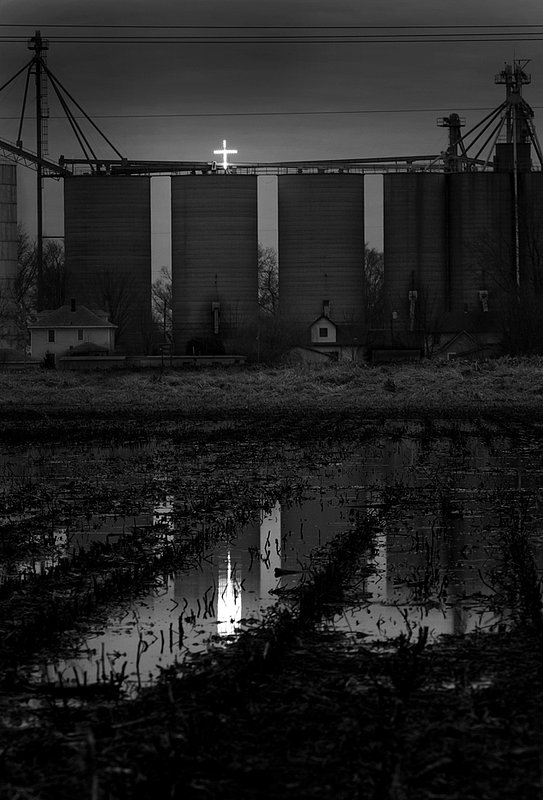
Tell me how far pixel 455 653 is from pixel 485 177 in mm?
59337

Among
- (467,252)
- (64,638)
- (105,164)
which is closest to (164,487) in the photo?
(64,638)

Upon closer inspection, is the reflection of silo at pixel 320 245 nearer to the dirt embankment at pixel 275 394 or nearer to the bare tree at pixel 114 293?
the bare tree at pixel 114 293

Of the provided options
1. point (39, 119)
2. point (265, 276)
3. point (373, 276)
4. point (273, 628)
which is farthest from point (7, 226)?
point (273, 628)

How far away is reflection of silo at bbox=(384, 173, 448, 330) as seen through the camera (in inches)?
2466

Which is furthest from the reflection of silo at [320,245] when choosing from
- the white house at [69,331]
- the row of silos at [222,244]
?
the white house at [69,331]

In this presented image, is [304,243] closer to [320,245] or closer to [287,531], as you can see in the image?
[320,245]

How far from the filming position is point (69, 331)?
64250mm

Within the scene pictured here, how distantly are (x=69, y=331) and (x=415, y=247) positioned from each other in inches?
776

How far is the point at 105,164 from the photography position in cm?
7025

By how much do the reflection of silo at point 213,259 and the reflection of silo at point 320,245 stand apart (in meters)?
2.01

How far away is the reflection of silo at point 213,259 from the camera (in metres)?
62.2

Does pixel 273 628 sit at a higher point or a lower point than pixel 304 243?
lower

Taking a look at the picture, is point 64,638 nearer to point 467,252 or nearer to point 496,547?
point 496,547

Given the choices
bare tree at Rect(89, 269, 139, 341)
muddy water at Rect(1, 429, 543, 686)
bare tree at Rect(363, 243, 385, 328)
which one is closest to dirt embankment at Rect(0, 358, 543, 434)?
muddy water at Rect(1, 429, 543, 686)
